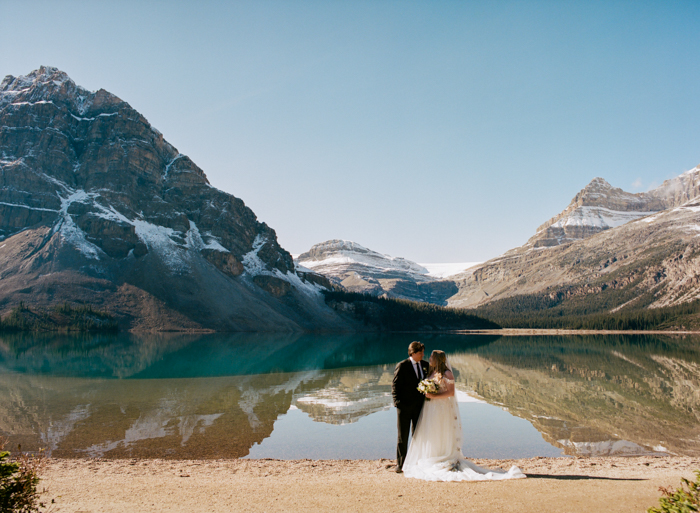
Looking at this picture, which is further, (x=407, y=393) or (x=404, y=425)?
(x=404, y=425)

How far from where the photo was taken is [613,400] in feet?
92.4

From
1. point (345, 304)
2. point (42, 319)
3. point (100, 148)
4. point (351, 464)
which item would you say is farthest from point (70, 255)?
point (351, 464)

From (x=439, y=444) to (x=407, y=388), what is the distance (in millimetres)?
1575

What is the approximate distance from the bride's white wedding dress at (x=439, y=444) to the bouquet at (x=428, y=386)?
164 millimetres

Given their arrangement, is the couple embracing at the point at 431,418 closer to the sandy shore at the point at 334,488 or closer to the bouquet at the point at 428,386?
the bouquet at the point at 428,386

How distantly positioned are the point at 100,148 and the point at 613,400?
191 metres

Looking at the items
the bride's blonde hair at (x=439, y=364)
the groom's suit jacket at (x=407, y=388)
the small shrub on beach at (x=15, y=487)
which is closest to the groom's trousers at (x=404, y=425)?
the groom's suit jacket at (x=407, y=388)

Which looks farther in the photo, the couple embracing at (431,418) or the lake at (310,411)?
the lake at (310,411)

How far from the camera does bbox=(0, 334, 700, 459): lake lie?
17188 mm

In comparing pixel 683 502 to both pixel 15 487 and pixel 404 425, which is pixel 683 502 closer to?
pixel 404 425

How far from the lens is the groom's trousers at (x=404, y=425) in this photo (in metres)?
11.1

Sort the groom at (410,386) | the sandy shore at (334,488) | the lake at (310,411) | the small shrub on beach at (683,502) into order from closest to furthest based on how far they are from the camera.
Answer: the small shrub on beach at (683,502) → the sandy shore at (334,488) → the groom at (410,386) → the lake at (310,411)

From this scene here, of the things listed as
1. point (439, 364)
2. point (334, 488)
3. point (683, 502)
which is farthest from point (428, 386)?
point (683, 502)

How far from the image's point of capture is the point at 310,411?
24.5 metres
